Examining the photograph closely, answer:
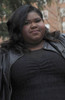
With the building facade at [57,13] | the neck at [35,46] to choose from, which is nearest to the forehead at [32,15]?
the neck at [35,46]

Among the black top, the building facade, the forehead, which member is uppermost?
the forehead

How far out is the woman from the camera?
2.09m

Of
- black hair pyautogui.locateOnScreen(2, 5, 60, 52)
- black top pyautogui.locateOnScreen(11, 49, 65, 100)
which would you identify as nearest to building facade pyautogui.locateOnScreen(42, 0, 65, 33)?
black hair pyautogui.locateOnScreen(2, 5, 60, 52)

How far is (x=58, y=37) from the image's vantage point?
2346 mm

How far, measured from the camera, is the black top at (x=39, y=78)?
208 cm

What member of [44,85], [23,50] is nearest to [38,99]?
[44,85]

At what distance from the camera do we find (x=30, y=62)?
7.05 feet

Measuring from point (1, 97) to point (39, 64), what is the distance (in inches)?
17.0

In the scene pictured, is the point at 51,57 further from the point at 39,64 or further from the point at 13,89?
the point at 13,89

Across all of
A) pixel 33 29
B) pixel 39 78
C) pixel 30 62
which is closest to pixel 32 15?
pixel 33 29

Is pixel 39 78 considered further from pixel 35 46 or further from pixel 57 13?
pixel 57 13

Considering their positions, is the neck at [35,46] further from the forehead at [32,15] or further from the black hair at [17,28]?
the forehead at [32,15]

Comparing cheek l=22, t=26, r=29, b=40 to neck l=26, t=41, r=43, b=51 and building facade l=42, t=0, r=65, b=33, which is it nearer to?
neck l=26, t=41, r=43, b=51

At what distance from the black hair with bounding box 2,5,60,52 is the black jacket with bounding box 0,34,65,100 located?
0.08 meters
